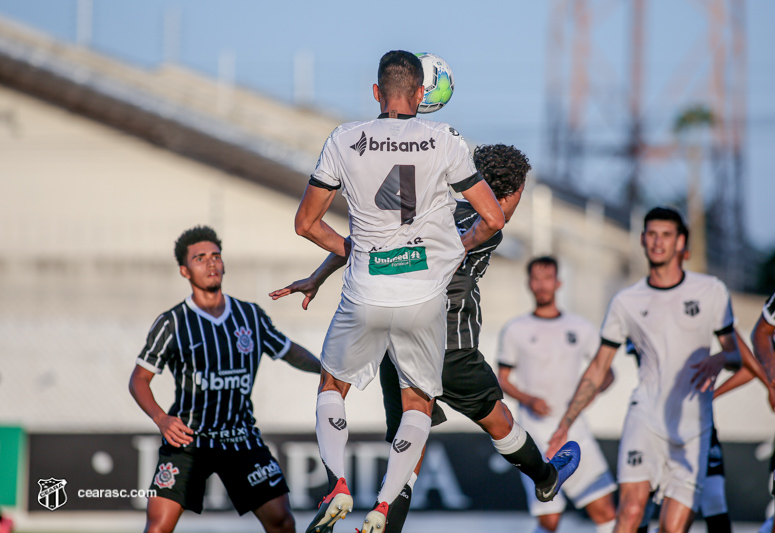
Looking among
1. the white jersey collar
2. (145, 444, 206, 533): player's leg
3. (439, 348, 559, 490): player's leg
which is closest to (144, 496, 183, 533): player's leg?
(145, 444, 206, 533): player's leg

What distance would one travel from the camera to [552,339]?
771 cm

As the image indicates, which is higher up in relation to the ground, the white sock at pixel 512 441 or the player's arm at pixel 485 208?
the player's arm at pixel 485 208

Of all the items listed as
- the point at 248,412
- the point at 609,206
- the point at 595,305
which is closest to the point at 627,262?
the point at 595,305

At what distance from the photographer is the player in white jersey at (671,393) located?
6047mm

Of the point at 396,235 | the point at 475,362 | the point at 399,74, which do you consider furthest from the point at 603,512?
the point at 399,74

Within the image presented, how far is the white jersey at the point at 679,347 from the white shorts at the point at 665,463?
66 mm

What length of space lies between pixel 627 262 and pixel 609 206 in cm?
1014

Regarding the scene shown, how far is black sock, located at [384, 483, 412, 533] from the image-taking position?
4875mm

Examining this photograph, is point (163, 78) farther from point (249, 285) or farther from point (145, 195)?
point (249, 285)

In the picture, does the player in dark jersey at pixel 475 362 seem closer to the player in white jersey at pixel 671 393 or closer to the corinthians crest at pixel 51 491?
the player in white jersey at pixel 671 393

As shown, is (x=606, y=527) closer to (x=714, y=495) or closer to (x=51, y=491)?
(x=714, y=495)

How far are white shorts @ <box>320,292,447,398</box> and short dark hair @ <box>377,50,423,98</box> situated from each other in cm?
104

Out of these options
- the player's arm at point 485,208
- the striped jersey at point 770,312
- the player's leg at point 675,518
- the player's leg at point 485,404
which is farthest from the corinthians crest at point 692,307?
the player's arm at point 485,208

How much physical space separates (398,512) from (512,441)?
728 millimetres
